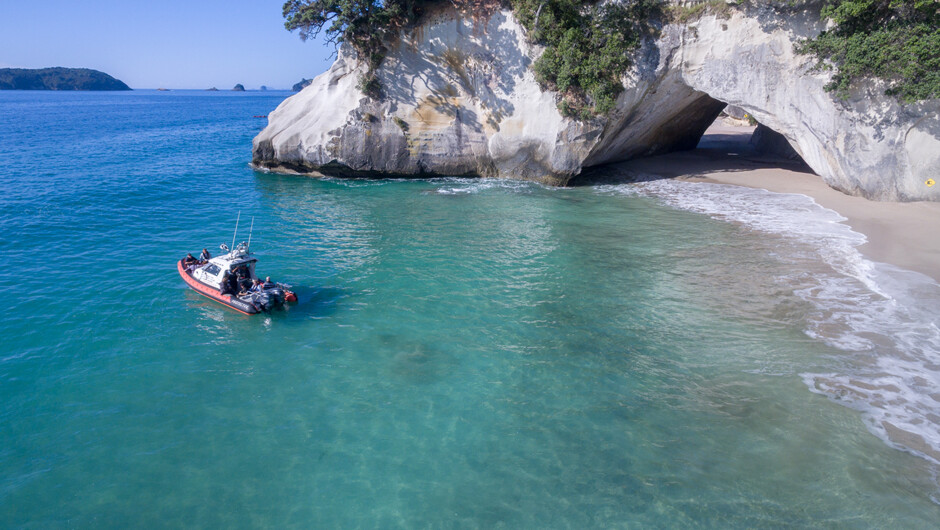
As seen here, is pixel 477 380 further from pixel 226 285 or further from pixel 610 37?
pixel 610 37

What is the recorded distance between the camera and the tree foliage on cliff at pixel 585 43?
29.1 meters

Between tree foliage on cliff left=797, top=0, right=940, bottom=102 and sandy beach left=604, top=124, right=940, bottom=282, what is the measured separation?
5.20 m

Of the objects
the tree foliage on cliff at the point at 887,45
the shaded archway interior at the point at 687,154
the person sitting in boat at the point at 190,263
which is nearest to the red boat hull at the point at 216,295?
the person sitting in boat at the point at 190,263

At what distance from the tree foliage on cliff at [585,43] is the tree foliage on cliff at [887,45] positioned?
8.77m

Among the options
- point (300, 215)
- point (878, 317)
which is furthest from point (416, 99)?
point (878, 317)

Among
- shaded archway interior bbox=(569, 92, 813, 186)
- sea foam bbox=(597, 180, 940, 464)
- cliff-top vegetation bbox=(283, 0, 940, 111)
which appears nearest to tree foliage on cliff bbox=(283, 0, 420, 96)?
cliff-top vegetation bbox=(283, 0, 940, 111)

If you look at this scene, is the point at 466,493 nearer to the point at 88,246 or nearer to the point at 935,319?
the point at 935,319

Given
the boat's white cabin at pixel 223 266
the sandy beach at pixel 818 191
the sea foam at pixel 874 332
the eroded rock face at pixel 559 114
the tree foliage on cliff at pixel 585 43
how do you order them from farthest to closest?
1. the tree foliage on cliff at pixel 585 43
2. the eroded rock face at pixel 559 114
3. the sandy beach at pixel 818 191
4. the boat's white cabin at pixel 223 266
5. the sea foam at pixel 874 332

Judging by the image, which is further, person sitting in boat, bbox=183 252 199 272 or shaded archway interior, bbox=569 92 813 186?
shaded archway interior, bbox=569 92 813 186

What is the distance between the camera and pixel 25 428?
39.2 feet

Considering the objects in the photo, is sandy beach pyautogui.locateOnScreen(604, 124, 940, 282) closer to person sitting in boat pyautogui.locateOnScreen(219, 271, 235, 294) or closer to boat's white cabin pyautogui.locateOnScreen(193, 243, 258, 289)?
boat's white cabin pyautogui.locateOnScreen(193, 243, 258, 289)

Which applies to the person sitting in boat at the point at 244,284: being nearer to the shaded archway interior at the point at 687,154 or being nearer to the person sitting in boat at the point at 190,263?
the person sitting in boat at the point at 190,263

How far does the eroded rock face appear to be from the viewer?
2530 cm

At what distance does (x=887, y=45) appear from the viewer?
22.7 m
